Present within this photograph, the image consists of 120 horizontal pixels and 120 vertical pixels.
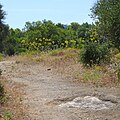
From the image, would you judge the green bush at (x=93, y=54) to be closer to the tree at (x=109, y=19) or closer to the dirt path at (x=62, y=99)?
the dirt path at (x=62, y=99)

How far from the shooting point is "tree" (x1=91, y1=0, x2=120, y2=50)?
914cm

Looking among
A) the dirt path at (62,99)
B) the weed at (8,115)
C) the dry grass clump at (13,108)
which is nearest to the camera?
the weed at (8,115)

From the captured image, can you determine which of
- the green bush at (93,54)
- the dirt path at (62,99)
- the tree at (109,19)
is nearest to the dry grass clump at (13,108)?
the dirt path at (62,99)

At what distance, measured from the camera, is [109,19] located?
934 centimetres

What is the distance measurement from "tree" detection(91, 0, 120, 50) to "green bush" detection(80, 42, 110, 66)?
246 inches

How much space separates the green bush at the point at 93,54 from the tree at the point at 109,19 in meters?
6.26

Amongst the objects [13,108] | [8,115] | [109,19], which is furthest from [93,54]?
[8,115]

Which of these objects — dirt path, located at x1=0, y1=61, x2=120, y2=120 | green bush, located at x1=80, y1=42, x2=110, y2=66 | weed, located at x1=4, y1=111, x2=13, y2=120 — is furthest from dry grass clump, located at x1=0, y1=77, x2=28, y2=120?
green bush, located at x1=80, y1=42, x2=110, y2=66

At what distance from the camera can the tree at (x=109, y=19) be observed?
9141 millimetres

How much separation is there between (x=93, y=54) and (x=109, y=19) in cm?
740

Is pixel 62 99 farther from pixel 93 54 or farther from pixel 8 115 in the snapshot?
pixel 93 54

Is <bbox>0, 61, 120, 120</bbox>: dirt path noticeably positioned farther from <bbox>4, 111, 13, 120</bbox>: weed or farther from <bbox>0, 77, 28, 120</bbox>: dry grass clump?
<bbox>4, 111, 13, 120</bbox>: weed

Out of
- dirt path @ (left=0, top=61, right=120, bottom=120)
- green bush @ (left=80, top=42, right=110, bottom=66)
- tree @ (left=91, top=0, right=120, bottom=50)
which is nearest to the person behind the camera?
dirt path @ (left=0, top=61, right=120, bottom=120)

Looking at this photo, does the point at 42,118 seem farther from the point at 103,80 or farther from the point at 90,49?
the point at 90,49
